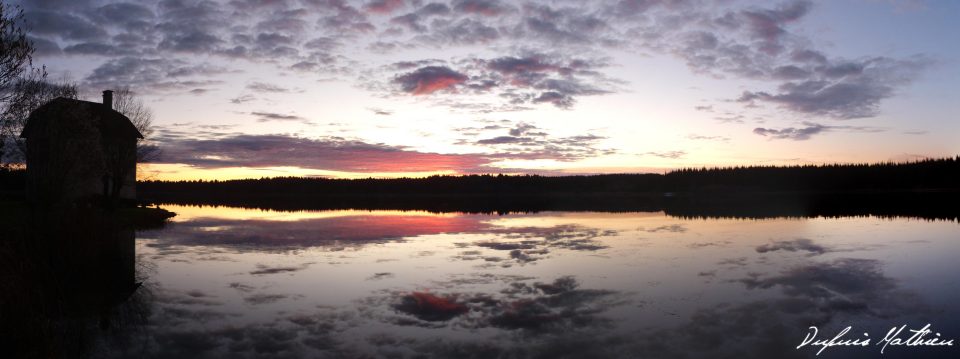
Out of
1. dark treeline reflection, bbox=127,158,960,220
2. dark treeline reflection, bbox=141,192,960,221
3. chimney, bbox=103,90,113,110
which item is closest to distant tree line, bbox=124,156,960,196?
dark treeline reflection, bbox=127,158,960,220

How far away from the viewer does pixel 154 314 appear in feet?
36.8

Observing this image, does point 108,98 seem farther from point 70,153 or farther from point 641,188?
point 641,188

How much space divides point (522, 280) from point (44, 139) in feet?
79.6

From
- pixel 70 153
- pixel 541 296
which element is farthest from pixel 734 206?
pixel 70 153

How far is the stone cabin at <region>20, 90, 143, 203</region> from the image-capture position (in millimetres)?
25828

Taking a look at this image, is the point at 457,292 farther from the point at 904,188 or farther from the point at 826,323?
the point at 904,188

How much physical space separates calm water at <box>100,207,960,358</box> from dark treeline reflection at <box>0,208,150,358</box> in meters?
0.42
